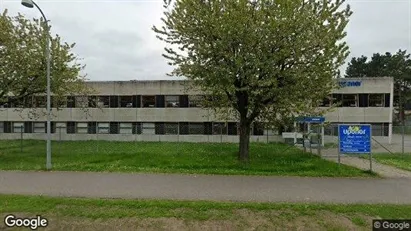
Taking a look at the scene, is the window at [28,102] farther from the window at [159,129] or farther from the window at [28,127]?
the window at [28,127]

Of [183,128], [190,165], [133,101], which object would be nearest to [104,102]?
[133,101]

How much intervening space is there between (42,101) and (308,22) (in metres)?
23.9

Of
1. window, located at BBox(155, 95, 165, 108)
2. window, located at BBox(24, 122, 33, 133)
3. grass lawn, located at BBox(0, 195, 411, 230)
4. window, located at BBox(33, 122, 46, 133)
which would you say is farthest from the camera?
window, located at BBox(24, 122, 33, 133)

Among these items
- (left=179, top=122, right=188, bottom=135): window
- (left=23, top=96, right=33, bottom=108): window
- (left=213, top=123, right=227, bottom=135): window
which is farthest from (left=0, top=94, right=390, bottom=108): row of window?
(left=23, top=96, right=33, bottom=108): window

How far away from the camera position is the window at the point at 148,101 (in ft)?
93.3

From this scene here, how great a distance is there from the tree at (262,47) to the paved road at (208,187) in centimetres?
362

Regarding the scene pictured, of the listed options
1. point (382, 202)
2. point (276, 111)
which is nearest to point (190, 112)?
point (276, 111)

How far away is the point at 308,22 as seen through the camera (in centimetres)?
1115

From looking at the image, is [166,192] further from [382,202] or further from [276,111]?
[276,111]

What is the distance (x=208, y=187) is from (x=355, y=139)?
22.2 ft

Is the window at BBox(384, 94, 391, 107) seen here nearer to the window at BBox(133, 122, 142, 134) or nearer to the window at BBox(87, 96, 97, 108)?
the window at BBox(133, 122, 142, 134)

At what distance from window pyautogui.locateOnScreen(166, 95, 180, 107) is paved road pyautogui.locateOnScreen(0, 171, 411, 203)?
687 inches

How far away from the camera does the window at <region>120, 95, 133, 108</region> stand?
28750mm

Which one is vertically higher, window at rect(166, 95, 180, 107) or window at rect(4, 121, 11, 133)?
window at rect(166, 95, 180, 107)
